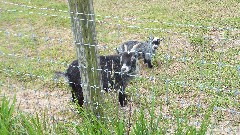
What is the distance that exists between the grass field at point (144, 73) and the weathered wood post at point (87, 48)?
1.07ft

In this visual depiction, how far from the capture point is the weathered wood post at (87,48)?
13.0 feet

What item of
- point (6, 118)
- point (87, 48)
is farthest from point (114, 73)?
point (6, 118)

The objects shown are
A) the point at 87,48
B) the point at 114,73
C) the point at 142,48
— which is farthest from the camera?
the point at 142,48

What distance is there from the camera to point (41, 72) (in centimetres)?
759

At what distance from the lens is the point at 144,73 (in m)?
7.73

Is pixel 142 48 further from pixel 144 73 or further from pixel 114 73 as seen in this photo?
pixel 114 73

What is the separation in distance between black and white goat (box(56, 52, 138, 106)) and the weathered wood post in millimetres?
1439

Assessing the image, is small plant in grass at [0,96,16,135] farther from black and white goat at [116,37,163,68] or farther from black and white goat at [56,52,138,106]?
black and white goat at [116,37,163,68]

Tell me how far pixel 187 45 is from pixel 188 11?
7.95ft

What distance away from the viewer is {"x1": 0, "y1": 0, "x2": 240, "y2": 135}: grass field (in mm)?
3873

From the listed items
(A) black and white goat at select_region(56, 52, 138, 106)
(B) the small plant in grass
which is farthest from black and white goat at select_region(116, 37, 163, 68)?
(B) the small plant in grass

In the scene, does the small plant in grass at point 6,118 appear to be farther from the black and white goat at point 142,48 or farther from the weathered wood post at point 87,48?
the black and white goat at point 142,48

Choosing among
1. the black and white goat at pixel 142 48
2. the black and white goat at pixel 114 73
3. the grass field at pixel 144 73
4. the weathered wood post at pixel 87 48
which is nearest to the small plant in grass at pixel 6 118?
the grass field at pixel 144 73

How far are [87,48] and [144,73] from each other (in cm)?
372
